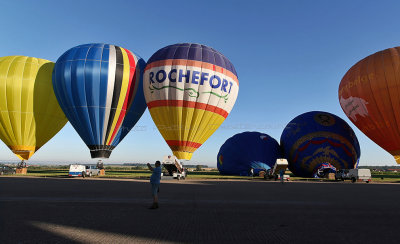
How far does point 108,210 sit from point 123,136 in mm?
24029

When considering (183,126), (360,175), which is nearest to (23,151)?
(183,126)

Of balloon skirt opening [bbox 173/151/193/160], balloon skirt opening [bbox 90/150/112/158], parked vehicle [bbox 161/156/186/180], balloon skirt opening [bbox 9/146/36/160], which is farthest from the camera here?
balloon skirt opening [bbox 9/146/36/160]

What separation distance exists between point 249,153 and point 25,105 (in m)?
29.8

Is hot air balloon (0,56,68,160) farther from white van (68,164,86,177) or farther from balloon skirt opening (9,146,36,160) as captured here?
white van (68,164,86,177)

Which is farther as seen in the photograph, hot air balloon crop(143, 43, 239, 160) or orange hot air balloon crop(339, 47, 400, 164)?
orange hot air balloon crop(339, 47, 400, 164)

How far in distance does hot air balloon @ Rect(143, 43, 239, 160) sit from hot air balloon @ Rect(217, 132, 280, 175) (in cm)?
1166

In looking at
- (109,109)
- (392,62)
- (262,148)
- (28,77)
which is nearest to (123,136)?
(109,109)

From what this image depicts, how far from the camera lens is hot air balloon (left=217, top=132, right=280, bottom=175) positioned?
34.9 meters

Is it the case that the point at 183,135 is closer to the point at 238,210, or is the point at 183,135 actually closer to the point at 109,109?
the point at 109,109

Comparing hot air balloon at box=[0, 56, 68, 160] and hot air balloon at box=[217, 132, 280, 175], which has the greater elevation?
hot air balloon at box=[0, 56, 68, 160]

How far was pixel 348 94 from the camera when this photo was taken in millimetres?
28406

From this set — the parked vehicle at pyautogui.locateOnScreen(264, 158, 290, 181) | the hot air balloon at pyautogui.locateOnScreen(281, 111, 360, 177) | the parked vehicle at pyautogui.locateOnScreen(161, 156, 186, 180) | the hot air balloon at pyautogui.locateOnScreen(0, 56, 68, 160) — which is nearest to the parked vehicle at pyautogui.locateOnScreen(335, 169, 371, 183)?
the hot air balloon at pyautogui.locateOnScreen(281, 111, 360, 177)

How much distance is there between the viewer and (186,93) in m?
24.2

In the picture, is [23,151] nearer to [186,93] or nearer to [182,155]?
[182,155]
